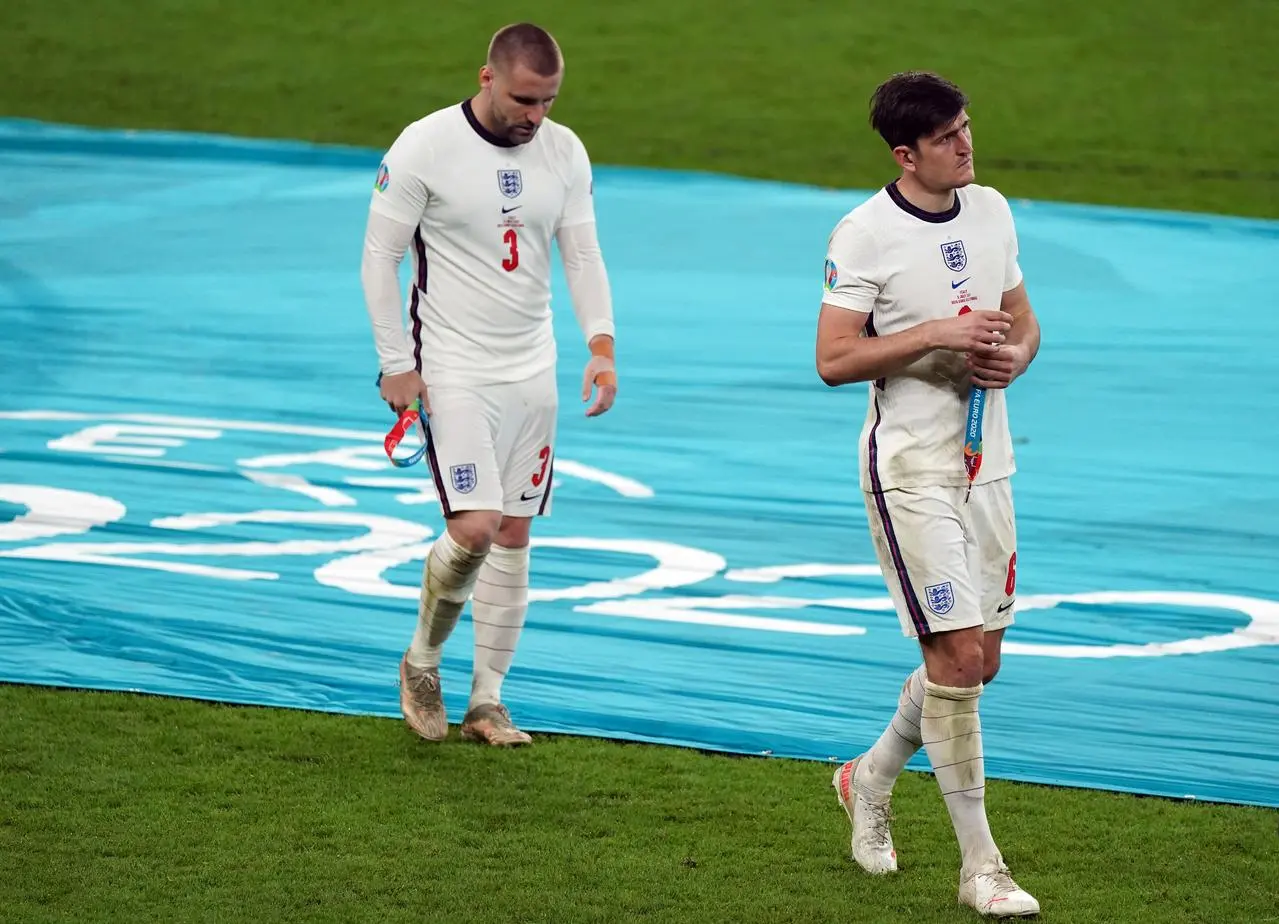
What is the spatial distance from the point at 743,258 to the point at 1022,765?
21.7 feet

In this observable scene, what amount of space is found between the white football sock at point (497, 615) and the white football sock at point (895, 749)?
4.28ft

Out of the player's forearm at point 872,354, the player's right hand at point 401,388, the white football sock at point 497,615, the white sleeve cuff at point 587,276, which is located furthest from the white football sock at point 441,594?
the player's forearm at point 872,354

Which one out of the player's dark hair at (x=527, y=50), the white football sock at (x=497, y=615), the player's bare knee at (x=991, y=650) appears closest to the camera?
the player's bare knee at (x=991, y=650)

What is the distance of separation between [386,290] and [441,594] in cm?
88

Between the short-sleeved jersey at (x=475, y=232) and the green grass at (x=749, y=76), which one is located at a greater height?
the green grass at (x=749, y=76)

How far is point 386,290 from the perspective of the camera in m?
5.31

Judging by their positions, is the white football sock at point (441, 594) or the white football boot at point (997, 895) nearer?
the white football boot at point (997, 895)

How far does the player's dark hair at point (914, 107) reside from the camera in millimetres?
4246

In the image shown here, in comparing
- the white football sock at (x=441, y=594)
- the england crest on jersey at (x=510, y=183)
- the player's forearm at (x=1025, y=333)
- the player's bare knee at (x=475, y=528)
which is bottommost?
the white football sock at (x=441, y=594)

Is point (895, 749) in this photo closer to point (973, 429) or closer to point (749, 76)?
point (973, 429)

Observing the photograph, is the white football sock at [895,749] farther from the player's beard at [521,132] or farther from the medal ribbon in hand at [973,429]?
the player's beard at [521,132]

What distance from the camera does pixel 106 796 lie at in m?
4.85

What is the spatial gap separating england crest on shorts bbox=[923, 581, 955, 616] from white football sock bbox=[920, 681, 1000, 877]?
184 millimetres

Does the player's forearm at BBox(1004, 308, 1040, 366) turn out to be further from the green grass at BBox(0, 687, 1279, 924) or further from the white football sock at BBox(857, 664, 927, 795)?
the green grass at BBox(0, 687, 1279, 924)
